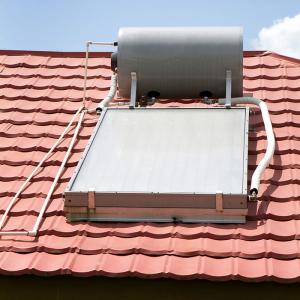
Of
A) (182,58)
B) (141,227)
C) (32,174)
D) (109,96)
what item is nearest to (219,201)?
(141,227)

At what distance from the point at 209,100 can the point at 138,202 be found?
68.1 inches

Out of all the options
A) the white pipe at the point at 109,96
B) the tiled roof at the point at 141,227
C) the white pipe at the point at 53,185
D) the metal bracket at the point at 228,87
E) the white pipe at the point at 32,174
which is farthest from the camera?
the white pipe at the point at 109,96

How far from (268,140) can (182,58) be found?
1.07 m

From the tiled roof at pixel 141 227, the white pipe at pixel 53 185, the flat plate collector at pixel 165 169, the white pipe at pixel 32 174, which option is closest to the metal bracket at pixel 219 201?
the flat plate collector at pixel 165 169

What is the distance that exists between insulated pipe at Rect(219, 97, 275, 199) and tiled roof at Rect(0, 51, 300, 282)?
0.12 metres

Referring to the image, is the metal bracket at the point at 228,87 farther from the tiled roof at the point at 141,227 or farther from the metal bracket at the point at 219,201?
the metal bracket at the point at 219,201

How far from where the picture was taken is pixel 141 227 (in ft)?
16.2

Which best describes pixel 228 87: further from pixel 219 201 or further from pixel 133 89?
pixel 219 201

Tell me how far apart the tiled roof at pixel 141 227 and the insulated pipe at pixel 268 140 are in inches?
4.8

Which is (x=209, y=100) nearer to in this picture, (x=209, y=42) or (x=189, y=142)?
(x=209, y=42)

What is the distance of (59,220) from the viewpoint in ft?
16.8

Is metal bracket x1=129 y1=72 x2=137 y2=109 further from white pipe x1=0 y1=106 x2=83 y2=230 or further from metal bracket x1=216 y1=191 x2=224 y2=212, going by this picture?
metal bracket x1=216 y1=191 x2=224 y2=212

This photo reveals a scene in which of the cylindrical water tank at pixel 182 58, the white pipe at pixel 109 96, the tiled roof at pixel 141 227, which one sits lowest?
the tiled roof at pixel 141 227

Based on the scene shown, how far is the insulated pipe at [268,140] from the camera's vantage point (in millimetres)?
5059
